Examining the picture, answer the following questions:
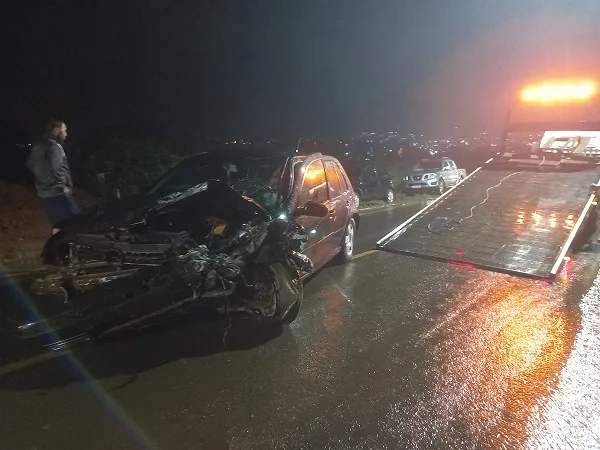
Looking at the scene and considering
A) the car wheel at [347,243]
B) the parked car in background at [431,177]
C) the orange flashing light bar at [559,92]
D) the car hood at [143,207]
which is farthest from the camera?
the parked car in background at [431,177]

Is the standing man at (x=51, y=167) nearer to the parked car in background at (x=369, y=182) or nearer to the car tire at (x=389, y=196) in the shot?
the parked car in background at (x=369, y=182)

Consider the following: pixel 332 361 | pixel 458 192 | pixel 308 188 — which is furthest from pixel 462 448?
pixel 458 192

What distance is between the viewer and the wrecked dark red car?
3.98 meters

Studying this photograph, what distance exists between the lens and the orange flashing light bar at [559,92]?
1062cm

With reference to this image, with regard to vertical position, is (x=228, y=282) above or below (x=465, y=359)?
above

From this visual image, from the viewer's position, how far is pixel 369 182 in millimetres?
17547

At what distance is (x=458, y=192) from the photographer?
955 cm

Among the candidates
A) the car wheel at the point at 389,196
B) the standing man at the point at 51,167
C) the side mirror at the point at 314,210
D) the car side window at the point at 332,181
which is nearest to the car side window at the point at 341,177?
the car side window at the point at 332,181

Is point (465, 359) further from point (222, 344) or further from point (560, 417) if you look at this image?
point (222, 344)

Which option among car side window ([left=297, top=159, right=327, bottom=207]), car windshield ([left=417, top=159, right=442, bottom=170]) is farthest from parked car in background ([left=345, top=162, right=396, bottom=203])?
car side window ([left=297, top=159, right=327, bottom=207])

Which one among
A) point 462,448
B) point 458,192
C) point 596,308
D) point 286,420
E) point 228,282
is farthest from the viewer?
point 458,192

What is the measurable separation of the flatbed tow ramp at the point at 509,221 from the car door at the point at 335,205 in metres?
1.21

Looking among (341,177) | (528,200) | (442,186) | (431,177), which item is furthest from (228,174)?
(442,186)

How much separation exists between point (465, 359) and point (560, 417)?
99 cm
